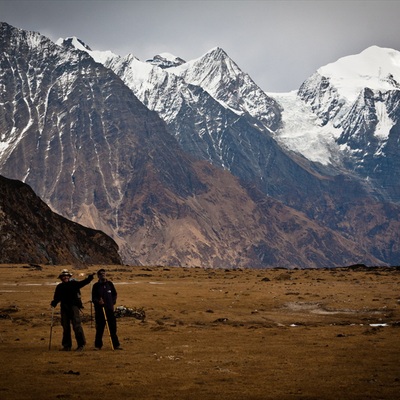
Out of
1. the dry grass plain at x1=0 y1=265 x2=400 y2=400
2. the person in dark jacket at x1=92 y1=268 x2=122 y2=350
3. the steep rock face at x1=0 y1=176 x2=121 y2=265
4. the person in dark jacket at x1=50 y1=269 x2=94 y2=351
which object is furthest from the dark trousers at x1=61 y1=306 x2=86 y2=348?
the steep rock face at x1=0 y1=176 x2=121 y2=265

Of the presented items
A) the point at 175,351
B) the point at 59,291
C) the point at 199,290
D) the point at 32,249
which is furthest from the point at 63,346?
the point at 32,249

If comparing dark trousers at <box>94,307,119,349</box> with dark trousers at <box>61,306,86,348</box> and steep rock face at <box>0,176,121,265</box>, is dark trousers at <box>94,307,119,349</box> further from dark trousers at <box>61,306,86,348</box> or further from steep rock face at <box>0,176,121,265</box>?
steep rock face at <box>0,176,121,265</box>

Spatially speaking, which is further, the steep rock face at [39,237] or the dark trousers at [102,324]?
the steep rock face at [39,237]

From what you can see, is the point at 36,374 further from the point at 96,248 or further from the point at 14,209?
the point at 96,248

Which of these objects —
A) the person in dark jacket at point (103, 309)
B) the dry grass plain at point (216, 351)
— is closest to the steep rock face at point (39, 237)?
the dry grass plain at point (216, 351)

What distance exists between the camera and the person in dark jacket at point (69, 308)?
31.7 meters

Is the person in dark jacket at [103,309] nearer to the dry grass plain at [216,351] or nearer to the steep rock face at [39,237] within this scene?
the dry grass plain at [216,351]

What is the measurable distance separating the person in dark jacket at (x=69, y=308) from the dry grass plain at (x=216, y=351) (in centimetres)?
58

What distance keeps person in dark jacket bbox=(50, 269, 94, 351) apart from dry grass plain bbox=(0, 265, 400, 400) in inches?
22.9

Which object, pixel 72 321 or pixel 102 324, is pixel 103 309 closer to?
pixel 102 324

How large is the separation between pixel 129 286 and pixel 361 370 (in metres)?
39.6

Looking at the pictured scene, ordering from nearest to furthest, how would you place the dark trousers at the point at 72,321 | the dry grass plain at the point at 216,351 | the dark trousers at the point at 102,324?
the dry grass plain at the point at 216,351 < the dark trousers at the point at 72,321 < the dark trousers at the point at 102,324

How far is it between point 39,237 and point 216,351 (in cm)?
11428

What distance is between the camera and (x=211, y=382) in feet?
84.0
